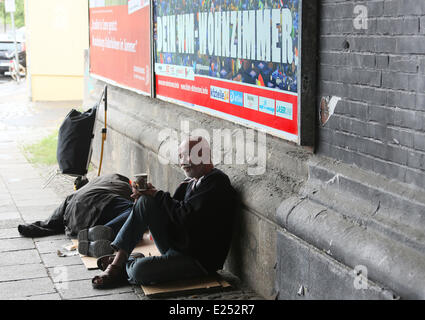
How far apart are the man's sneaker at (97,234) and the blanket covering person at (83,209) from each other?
0.23 metres

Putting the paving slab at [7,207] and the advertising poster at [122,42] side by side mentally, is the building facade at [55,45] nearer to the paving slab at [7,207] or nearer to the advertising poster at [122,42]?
the advertising poster at [122,42]

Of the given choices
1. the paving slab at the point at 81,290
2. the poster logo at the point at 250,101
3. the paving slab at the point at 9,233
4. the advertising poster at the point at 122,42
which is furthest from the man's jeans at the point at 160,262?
the advertising poster at the point at 122,42

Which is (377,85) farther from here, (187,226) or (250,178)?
(187,226)

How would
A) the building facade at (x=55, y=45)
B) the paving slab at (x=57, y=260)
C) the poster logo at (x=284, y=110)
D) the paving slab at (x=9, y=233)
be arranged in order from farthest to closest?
the building facade at (x=55, y=45), the paving slab at (x=9, y=233), the paving slab at (x=57, y=260), the poster logo at (x=284, y=110)

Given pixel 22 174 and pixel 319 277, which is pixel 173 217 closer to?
pixel 319 277

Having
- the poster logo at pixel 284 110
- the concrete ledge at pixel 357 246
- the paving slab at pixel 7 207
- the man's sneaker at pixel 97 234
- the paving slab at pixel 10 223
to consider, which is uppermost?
the poster logo at pixel 284 110

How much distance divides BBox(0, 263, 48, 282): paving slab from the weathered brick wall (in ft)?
8.13

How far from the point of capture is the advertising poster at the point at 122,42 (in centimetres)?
797

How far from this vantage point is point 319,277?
4.00 m

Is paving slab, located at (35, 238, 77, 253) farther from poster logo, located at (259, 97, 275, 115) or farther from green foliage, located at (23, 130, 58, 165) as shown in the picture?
green foliage, located at (23, 130, 58, 165)

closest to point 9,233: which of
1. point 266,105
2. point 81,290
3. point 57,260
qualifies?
point 57,260
